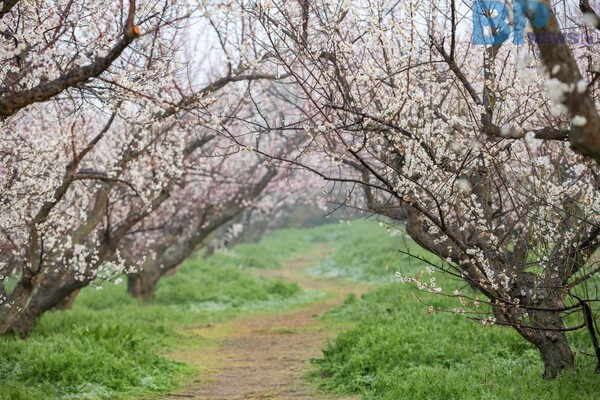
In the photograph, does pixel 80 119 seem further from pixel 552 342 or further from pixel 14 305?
→ pixel 552 342

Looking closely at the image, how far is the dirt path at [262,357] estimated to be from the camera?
8.87 meters

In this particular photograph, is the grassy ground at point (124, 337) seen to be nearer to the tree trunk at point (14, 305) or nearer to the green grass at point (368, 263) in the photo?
the tree trunk at point (14, 305)

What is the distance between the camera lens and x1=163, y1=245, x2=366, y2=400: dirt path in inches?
349

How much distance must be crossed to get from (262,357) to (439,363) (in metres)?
3.92

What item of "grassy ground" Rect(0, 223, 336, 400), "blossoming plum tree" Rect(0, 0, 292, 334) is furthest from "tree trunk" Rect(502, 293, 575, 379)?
"grassy ground" Rect(0, 223, 336, 400)

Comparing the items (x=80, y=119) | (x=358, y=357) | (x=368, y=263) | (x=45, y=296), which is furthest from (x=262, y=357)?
(x=368, y=263)

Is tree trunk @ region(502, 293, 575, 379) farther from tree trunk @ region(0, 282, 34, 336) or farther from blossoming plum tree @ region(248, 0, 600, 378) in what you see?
tree trunk @ region(0, 282, 34, 336)

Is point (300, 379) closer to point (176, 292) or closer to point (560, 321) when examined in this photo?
point (560, 321)

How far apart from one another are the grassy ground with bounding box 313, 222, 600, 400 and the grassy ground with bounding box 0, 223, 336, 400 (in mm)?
2547

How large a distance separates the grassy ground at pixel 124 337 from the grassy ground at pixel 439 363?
2547mm

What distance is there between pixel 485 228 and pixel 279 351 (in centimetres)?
616

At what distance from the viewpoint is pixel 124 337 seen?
1052 cm

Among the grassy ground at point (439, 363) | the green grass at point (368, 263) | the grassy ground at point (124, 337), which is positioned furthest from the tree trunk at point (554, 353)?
the green grass at point (368, 263)

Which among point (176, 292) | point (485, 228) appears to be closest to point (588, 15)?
point (485, 228)
